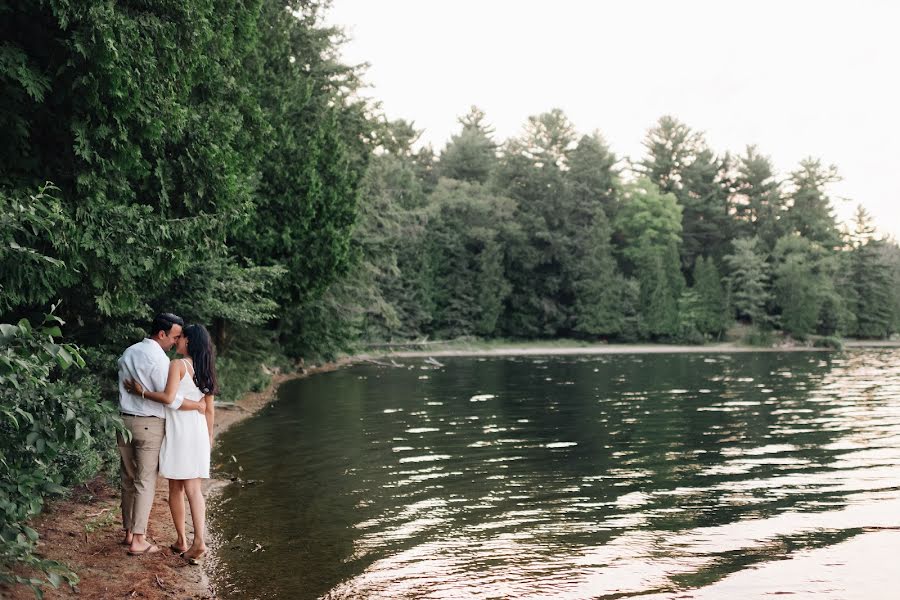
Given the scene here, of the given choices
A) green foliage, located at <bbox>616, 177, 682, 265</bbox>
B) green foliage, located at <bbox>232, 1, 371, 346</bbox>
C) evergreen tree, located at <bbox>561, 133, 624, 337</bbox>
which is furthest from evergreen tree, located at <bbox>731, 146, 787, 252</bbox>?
green foliage, located at <bbox>232, 1, 371, 346</bbox>

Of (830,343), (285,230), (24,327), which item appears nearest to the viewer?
(24,327)

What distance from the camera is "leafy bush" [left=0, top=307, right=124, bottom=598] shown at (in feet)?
13.8

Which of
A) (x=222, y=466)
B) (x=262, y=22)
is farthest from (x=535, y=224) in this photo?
(x=222, y=466)

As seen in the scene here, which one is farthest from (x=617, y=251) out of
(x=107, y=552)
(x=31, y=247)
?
(x=107, y=552)

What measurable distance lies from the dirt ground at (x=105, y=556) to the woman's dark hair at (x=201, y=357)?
1509mm

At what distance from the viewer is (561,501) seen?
1009cm

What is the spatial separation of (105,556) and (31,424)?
8.27ft

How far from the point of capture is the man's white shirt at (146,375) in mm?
6832

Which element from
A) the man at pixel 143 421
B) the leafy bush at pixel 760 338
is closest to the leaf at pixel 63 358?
the man at pixel 143 421

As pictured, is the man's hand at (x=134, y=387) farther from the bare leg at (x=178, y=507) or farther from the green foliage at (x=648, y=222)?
the green foliage at (x=648, y=222)

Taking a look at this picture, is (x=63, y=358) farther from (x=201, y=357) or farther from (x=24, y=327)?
(x=201, y=357)

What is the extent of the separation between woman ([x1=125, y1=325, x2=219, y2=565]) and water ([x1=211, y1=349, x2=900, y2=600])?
64 cm

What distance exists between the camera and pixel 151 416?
22.7 feet

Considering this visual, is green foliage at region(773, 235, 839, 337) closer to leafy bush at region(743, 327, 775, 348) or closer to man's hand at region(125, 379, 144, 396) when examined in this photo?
leafy bush at region(743, 327, 775, 348)
